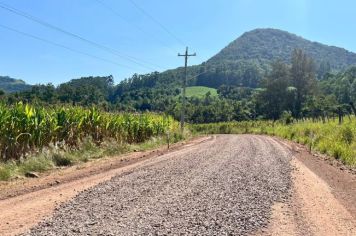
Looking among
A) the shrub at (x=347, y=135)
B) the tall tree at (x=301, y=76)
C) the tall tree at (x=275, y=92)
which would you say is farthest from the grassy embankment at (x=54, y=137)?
the tall tree at (x=275, y=92)

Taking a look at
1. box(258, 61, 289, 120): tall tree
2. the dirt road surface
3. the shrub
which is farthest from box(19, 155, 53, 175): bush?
box(258, 61, 289, 120): tall tree

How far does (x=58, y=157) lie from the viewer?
16.5 m

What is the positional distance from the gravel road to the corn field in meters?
4.53

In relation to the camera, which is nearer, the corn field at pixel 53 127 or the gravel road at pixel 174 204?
the gravel road at pixel 174 204

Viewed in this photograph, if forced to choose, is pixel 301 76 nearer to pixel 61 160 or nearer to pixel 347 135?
pixel 347 135

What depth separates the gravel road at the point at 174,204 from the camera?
7316 millimetres

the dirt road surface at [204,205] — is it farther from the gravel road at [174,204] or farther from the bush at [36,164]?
the bush at [36,164]

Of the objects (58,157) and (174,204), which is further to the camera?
(58,157)

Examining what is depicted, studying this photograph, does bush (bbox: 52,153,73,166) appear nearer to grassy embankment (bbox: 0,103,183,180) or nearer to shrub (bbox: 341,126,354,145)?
grassy embankment (bbox: 0,103,183,180)

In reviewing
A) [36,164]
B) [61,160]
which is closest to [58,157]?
[61,160]

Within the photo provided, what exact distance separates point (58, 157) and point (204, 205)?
897 cm

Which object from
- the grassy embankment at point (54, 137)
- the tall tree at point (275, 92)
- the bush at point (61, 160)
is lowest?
the bush at point (61, 160)

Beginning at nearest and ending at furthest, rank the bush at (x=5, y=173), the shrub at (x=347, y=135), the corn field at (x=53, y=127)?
the bush at (x=5, y=173) → the corn field at (x=53, y=127) → the shrub at (x=347, y=135)

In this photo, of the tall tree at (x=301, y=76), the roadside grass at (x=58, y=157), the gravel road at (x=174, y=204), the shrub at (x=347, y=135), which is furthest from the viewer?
the tall tree at (x=301, y=76)
